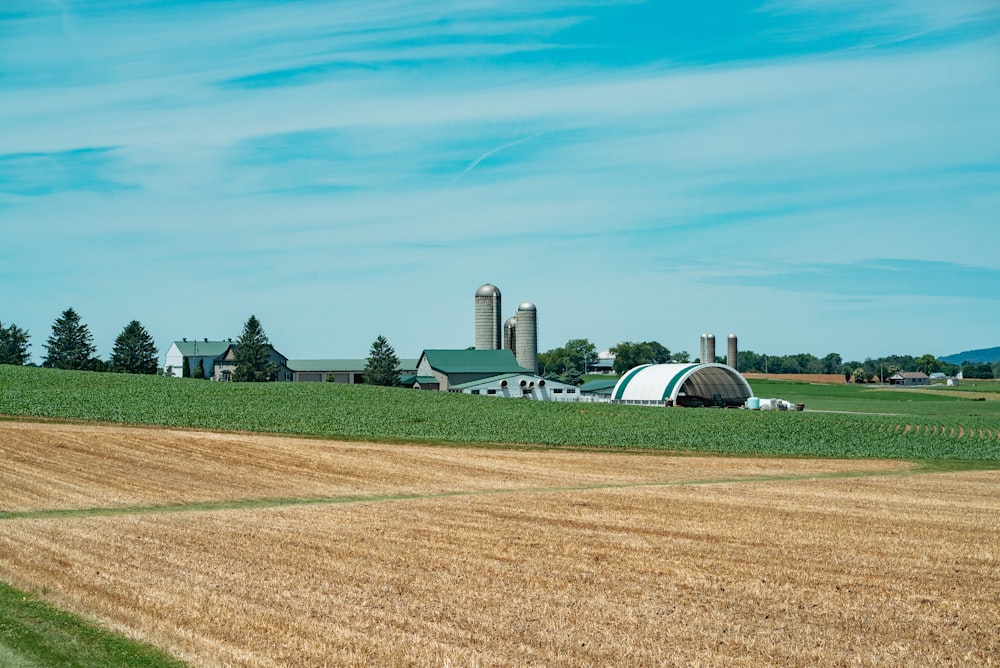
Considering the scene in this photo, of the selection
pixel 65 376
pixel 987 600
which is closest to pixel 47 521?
pixel 987 600

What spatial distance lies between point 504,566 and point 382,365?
411 feet

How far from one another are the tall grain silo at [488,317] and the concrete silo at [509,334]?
474cm

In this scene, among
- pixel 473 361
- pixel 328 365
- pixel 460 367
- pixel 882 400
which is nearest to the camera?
pixel 460 367

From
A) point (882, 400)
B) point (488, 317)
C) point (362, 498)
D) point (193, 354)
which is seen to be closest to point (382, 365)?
point (488, 317)

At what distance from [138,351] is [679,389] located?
317 feet

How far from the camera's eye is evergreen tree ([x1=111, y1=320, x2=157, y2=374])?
15900 centimetres

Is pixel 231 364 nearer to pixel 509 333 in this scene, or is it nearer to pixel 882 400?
pixel 509 333

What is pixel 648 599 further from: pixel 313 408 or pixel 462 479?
pixel 313 408

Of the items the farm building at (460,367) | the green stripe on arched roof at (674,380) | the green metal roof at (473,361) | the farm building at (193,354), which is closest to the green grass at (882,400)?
the green stripe on arched roof at (674,380)

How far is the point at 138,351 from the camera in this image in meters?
161

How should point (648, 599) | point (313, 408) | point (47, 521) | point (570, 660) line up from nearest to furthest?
point (570, 660), point (648, 599), point (47, 521), point (313, 408)

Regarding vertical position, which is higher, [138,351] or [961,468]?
[138,351]

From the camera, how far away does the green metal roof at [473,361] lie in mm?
126875

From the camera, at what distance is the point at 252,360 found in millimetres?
148875
